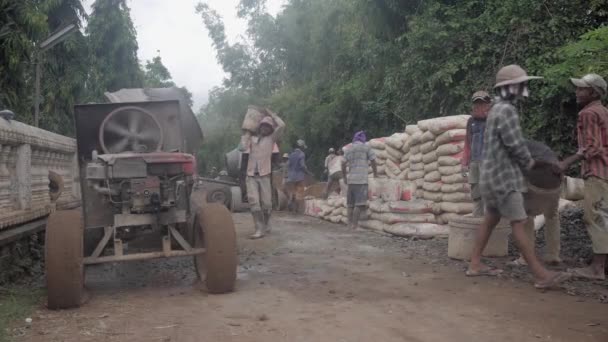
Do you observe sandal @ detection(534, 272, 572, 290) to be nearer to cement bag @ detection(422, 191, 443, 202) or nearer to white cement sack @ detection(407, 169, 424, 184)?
cement bag @ detection(422, 191, 443, 202)

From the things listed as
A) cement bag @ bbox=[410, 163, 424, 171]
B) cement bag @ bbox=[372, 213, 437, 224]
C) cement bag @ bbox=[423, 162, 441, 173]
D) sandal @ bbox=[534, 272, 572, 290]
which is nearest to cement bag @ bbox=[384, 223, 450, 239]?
cement bag @ bbox=[372, 213, 437, 224]

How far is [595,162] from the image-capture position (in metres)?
4.89

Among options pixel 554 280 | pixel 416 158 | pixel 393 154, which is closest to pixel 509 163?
pixel 554 280

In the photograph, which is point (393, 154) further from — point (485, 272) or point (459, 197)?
point (485, 272)

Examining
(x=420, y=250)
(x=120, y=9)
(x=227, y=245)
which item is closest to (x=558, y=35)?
(x=420, y=250)

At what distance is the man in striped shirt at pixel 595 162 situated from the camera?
4.85m

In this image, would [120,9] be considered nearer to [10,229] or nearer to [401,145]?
[401,145]

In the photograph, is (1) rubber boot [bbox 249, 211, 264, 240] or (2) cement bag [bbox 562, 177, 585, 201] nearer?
(2) cement bag [bbox 562, 177, 585, 201]

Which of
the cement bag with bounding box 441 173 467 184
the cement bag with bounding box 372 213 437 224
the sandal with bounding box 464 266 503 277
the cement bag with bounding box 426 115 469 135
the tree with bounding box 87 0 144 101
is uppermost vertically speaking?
the tree with bounding box 87 0 144 101

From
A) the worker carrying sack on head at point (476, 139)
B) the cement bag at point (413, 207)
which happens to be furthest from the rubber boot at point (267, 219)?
the worker carrying sack on head at point (476, 139)

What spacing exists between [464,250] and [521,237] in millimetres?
1452

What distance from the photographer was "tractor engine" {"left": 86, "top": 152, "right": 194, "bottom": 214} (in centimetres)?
476

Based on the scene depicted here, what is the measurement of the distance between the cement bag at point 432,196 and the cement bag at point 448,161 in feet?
1.49

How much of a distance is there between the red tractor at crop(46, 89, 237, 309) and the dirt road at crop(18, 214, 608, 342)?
0.29 meters
